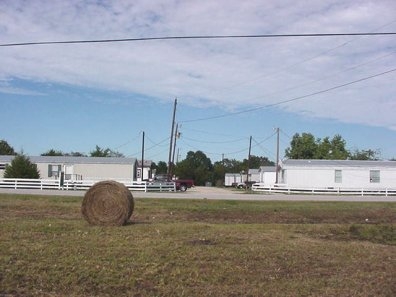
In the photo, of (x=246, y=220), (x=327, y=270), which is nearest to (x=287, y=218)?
(x=246, y=220)

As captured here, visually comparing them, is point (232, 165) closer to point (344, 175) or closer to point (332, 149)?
point (332, 149)

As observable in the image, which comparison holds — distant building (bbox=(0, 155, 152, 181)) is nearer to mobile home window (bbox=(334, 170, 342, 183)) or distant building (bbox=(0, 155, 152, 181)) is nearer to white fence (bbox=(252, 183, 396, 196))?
white fence (bbox=(252, 183, 396, 196))

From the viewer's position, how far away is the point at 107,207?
1605cm

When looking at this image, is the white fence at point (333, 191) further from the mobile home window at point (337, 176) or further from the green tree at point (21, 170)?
the green tree at point (21, 170)

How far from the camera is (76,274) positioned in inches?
325

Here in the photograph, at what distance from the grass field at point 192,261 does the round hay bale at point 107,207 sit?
418 millimetres

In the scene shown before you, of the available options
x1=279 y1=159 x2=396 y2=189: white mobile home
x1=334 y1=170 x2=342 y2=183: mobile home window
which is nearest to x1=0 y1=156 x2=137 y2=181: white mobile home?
x1=279 y1=159 x2=396 y2=189: white mobile home

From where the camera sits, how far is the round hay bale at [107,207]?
15867 mm

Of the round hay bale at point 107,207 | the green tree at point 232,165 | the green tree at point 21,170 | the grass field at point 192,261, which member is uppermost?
the green tree at point 232,165

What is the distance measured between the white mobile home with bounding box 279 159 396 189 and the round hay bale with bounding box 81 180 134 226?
39787mm

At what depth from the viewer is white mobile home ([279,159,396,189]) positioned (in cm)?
5481

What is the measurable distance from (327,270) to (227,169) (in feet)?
421

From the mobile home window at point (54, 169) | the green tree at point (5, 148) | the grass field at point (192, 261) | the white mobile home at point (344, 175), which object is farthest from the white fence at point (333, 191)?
the green tree at point (5, 148)

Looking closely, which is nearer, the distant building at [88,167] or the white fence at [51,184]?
the white fence at [51,184]
